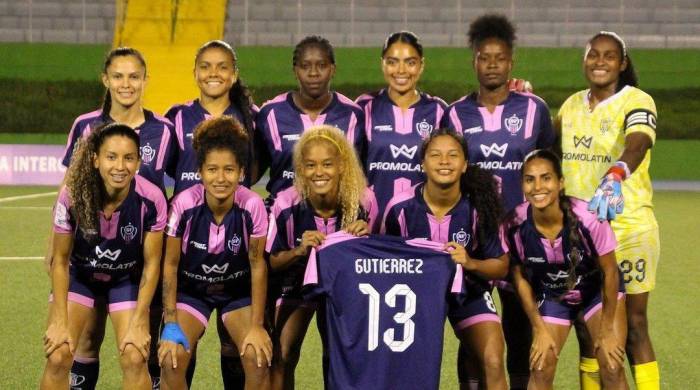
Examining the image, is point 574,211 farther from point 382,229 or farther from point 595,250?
point 382,229

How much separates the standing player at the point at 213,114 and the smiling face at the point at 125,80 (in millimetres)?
264

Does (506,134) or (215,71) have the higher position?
A: (215,71)

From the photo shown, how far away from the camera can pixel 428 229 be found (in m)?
4.35

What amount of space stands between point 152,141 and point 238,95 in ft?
1.68

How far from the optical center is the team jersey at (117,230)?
13.9 ft

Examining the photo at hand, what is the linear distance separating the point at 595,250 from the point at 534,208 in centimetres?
31

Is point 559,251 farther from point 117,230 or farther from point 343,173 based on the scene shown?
point 117,230

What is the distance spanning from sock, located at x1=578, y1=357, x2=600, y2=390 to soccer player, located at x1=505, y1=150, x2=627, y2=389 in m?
0.23

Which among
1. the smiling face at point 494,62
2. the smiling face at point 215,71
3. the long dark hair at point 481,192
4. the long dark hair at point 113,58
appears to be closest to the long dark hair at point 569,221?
the long dark hair at point 481,192

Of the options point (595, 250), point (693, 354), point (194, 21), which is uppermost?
point (194, 21)

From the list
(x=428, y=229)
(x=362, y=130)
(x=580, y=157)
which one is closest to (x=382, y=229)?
(x=428, y=229)

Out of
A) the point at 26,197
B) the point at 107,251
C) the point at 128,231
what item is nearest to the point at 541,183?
the point at 128,231

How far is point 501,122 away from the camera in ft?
15.4

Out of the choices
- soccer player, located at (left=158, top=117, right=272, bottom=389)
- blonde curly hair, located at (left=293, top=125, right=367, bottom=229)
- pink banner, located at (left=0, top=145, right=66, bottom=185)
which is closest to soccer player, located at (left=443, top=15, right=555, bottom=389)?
blonde curly hair, located at (left=293, top=125, right=367, bottom=229)
